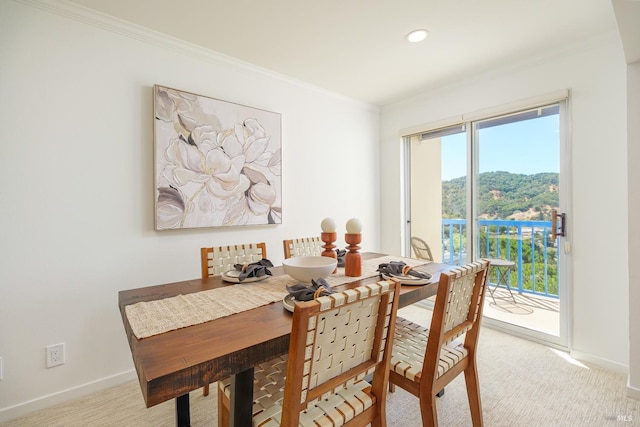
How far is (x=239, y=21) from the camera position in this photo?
2.05 metres

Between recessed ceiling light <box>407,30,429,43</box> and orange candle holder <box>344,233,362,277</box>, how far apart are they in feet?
5.19

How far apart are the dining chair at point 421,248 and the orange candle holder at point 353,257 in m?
2.12

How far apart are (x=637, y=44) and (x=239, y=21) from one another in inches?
91.7

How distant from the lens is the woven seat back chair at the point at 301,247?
7.65ft

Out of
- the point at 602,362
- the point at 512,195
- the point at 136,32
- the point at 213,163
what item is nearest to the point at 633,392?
the point at 602,362

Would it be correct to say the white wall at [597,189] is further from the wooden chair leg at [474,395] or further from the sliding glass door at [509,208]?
the wooden chair leg at [474,395]

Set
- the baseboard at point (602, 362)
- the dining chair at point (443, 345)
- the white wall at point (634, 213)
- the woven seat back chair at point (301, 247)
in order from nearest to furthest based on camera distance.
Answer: the dining chair at point (443, 345) < the white wall at point (634, 213) < the baseboard at point (602, 362) < the woven seat back chair at point (301, 247)

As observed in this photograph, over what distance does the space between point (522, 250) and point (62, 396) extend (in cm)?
375

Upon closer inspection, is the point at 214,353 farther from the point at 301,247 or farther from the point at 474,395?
→ the point at 301,247

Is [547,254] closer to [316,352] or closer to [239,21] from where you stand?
[316,352]

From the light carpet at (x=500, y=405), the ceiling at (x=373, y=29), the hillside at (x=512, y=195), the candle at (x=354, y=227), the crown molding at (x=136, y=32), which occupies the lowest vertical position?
the light carpet at (x=500, y=405)

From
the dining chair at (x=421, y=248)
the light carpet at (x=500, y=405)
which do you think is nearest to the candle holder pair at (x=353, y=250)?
the light carpet at (x=500, y=405)

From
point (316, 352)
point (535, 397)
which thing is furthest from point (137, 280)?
point (535, 397)

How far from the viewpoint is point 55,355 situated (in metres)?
1.86
